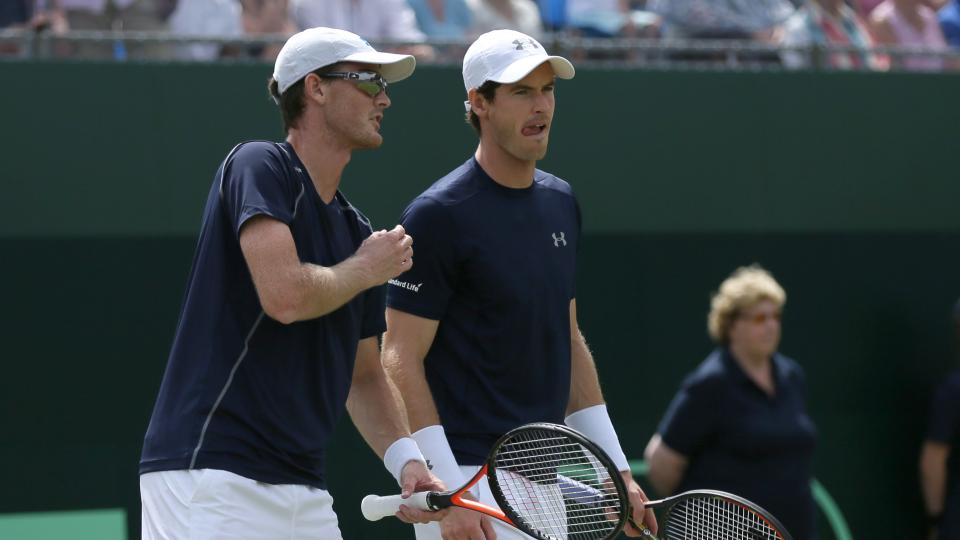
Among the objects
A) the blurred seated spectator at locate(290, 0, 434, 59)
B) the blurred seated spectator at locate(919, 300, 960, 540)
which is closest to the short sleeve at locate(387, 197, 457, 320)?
the blurred seated spectator at locate(290, 0, 434, 59)

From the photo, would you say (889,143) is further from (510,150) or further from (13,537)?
(13,537)

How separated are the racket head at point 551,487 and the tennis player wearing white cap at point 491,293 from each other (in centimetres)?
24

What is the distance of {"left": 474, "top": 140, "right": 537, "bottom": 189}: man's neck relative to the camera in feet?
13.2

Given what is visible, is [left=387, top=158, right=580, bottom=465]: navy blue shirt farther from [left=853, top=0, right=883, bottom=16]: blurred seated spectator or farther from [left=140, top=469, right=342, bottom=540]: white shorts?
[left=853, top=0, right=883, bottom=16]: blurred seated spectator

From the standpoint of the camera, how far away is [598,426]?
412cm

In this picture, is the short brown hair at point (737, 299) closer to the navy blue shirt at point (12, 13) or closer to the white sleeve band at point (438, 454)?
the white sleeve band at point (438, 454)

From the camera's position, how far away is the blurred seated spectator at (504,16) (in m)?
6.92

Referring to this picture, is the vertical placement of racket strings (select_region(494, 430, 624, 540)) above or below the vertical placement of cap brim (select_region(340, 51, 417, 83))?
below

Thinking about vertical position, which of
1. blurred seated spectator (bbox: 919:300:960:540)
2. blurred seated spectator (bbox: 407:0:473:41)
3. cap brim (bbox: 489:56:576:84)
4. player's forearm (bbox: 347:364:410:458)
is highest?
blurred seated spectator (bbox: 407:0:473:41)

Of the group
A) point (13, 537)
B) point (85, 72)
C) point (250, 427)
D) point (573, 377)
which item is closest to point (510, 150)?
point (573, 377)

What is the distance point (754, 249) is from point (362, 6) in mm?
2113

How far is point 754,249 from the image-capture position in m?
6.86

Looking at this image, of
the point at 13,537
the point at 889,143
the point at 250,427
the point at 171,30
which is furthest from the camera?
the point at 889,143

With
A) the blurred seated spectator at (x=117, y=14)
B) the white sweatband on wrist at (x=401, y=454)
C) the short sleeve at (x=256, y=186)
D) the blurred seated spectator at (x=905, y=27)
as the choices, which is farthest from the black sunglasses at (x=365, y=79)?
the blurred seated spectator at (x=905, y=27)
